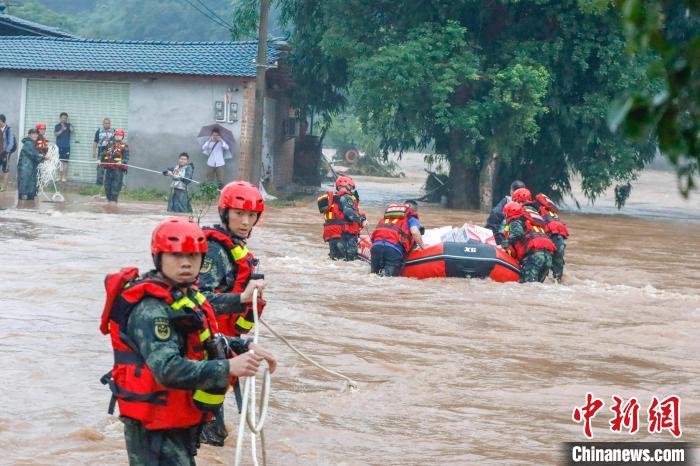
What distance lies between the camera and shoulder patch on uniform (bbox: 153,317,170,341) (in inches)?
162

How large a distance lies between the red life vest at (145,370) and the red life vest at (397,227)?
9.84 m

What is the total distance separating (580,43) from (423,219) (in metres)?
5.55

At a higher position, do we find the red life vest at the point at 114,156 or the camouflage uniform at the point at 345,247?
the red life vest at the point at 114,156

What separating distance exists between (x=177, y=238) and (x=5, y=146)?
2293cm

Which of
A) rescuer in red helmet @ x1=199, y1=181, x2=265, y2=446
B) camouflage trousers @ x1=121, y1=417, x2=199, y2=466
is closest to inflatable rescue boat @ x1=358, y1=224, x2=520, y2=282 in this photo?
rescuer in red helmet @ x1=199, y1=181, x2=265, y2=446

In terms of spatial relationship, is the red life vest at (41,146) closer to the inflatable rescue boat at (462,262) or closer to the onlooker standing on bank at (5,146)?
the onlooker standing on bank at (5,146)

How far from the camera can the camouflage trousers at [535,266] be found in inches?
556

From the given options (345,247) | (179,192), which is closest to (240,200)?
(345,247)

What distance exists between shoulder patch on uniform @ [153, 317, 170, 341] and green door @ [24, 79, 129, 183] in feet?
A: 80.7

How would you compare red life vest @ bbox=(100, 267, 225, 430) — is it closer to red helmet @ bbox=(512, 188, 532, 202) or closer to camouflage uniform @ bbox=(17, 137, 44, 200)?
red helmet @ bbox=(512, 188, 532, 202)

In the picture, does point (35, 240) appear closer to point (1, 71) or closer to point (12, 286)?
point (12, 286)

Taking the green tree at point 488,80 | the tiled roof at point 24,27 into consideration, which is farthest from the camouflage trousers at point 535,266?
Answer: the tiled roof at point 24,27

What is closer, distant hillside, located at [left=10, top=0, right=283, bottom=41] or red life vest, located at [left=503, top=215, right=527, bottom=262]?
red life vest, located at [left=503, top=215, right=527, bottom=262]

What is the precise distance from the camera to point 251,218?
19.6 ft
